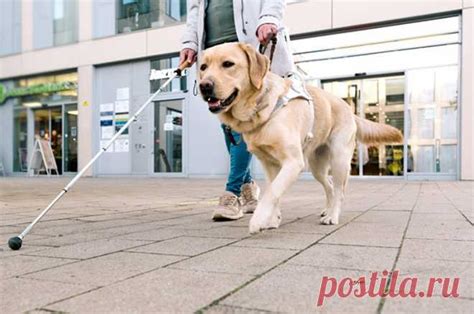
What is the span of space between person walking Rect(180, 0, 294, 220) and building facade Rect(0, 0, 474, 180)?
6966 mm

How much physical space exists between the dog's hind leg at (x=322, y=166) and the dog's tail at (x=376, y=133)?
41 cm

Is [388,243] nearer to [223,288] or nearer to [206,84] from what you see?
[223,288]

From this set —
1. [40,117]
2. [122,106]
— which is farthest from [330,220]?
[40,117]

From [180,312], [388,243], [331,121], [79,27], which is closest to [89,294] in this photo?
[180,312]

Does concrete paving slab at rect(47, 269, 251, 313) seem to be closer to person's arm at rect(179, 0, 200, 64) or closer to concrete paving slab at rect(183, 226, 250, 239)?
concrete paving slab at rect(183, 226, 250, 239)

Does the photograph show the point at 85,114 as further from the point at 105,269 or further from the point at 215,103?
the point at 105,269

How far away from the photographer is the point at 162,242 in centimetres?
259

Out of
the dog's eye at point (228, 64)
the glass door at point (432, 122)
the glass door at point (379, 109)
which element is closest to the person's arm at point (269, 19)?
the dog's eye at point (228, 64)

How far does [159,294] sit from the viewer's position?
150 cm

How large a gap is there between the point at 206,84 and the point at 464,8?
34.2 ft

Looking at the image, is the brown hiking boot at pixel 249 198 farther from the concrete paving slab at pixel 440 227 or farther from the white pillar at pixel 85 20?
the white pillar at pixel 85 20

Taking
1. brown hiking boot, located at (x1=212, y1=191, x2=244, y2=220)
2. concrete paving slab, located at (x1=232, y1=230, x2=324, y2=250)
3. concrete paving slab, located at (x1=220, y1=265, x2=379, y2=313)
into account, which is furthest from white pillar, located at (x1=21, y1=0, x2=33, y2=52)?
concrete paving slab, located at (x1=220, y1=265, x2=379, y2=313)

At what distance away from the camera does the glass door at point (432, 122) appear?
11.3 meters

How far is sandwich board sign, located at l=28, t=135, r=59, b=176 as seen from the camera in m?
16.2
